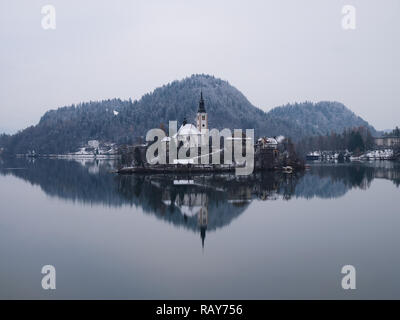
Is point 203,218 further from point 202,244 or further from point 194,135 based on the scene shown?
point 194,135

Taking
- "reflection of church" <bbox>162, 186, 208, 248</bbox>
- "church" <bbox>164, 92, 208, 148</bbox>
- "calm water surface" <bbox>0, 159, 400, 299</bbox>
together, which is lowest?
"calm water surface" <bbox>0, 159, 400, 299</bbox>

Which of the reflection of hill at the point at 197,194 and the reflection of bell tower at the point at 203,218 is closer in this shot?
the reflection of bell tower at the point at 203,218

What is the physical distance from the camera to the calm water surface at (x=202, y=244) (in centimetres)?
1518

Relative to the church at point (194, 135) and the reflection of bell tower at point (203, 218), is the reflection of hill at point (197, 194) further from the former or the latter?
the church at point (194, 135)

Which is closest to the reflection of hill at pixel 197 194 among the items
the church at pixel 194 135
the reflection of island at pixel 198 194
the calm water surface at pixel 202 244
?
the reflection of island at pixel 198 194

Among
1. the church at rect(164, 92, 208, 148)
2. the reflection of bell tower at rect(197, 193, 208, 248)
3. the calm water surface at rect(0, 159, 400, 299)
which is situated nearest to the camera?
the calm water surface at rect(0, 159, 400, 299)

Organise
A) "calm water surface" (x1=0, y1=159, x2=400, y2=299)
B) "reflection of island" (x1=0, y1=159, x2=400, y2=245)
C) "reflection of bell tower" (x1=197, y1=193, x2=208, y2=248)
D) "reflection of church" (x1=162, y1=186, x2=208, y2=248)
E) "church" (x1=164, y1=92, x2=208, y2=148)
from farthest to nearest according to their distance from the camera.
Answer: "church" (x1=164, y1=92, x2=208, y2=148), "reflection of island" (x1=0, y1=159, x2=400, y2=245), "reflection of church" (x1=162, y1=186, x2=208, y2=248), "reflection of bell tower" (x1=197, y1=193, x2=208, y2=248), "calm water surface" (x1=0, y1=159, x2=400, y2=299)

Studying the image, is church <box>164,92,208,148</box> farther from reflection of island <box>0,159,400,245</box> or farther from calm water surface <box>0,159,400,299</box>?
calm water surface <box>0,159,400,299</box>

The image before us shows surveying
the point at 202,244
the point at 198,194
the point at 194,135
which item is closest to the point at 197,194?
the point at 198,194

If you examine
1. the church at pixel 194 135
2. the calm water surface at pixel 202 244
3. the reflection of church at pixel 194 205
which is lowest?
the calm water surface at pixel 202 244

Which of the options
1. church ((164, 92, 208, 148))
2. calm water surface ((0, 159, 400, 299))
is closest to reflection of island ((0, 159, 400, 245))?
calm water surface ((0, 159, 400, 299))

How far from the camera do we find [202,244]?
2100 centimetres

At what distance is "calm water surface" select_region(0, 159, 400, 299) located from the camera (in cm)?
1518
